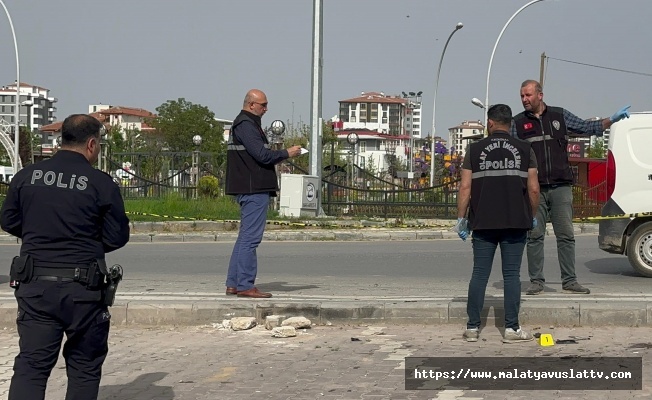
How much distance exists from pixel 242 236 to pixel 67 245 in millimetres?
Result: 4206

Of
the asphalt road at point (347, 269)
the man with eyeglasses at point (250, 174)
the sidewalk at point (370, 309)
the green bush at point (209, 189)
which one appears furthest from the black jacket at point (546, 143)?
the green bush at point (209, 189)

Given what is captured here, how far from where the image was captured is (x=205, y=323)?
8.42 metres

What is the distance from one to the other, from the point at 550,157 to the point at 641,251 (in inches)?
134

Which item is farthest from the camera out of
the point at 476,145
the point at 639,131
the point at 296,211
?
the point at 296,211

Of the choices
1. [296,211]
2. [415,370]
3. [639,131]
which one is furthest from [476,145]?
[296,211]

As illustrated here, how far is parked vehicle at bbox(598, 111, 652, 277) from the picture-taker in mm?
11492

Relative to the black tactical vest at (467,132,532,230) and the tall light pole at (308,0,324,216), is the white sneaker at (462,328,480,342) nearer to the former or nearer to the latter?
the black tactical vest at (467,132,532,230)

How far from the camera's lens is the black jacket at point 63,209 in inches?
184

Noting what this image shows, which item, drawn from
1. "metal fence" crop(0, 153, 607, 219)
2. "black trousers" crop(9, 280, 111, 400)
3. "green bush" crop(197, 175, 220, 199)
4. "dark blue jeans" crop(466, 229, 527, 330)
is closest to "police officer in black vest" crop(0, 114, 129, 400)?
"black trousers" crop(9, 280, 111, 400)

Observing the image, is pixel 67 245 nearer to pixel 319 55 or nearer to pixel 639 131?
pixel 639 131

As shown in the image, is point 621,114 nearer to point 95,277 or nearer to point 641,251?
point 641,251

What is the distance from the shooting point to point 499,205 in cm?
725

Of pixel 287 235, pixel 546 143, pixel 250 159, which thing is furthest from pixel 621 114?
pixel 287 235

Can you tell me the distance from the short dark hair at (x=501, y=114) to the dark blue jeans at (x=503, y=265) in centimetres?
85
